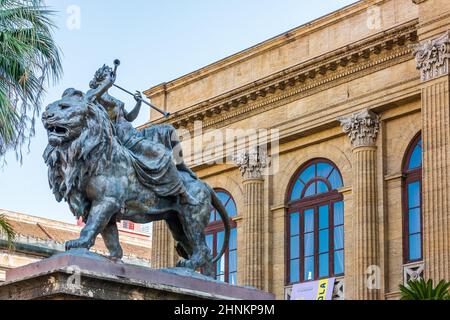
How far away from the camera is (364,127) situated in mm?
33594

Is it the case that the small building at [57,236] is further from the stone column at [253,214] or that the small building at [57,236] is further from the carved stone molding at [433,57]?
the carved stone molding at [433,57]

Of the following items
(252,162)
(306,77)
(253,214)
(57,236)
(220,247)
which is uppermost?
(306,77)

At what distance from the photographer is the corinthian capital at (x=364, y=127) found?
33531 mm

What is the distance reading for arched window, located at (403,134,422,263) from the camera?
32.0 m

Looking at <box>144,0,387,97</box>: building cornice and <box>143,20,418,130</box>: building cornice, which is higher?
<box>144,0,387,97</box>: building cornice

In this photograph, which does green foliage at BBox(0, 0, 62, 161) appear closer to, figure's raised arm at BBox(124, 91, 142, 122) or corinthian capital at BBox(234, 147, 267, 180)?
figure's raised arm at BBox(124, 91, 142, 122)

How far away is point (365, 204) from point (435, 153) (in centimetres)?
419

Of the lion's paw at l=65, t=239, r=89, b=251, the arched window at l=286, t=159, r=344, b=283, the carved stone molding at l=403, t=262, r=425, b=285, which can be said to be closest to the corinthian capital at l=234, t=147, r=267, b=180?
the arched window at l=286, t=159, r=344, b=283

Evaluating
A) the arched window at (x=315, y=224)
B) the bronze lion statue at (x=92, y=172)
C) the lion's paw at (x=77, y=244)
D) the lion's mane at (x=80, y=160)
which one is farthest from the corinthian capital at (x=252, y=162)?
the lion's paw at (x=77, y=244)

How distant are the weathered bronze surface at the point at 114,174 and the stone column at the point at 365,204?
20556 millimetres

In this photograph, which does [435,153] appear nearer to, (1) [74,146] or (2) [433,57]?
(2) [433,57]

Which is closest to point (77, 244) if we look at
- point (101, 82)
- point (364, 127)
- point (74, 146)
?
point (74, 146)

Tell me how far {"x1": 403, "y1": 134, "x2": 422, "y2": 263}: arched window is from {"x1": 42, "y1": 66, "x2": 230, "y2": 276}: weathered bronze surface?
2062 centimetres

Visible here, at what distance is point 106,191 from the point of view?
11.0 metres
